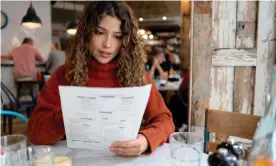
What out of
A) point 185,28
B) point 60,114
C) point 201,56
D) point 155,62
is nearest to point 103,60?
point 60,114

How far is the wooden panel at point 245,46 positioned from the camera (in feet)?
5.23

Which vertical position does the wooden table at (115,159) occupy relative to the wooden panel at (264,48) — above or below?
below

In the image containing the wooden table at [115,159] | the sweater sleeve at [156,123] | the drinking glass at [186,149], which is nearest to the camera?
the drinking glass at [186,149]

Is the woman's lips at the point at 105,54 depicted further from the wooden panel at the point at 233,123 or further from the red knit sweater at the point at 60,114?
the wooden panel at the point at 233,123

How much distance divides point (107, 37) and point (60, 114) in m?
0.37

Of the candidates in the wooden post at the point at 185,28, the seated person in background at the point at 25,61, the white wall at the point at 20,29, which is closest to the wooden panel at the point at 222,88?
the wooden post at the point at 185,28

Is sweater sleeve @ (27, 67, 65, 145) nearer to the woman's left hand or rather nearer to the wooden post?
the woman's left hand

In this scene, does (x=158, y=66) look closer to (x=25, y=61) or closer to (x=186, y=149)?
(x=25, y=61)

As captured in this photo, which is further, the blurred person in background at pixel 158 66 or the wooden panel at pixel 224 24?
the blurred person in background at pixel 158 66

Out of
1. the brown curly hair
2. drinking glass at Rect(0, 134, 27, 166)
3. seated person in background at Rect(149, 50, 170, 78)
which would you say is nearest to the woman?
the brown curly hair

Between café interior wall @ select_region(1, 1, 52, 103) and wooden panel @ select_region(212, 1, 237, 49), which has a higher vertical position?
café interior wall @ select_region(1, 1, 52, 103)

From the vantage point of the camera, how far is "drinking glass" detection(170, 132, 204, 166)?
0.67m

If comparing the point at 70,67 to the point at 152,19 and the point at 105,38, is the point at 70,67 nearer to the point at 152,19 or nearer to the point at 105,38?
the point at 105,38

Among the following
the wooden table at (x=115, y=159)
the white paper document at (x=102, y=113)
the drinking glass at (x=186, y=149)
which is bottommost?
the wooden table at (x=115, y=159)
